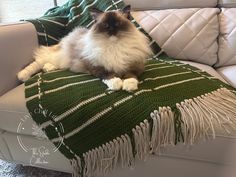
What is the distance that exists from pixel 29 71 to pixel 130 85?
55 centimetres

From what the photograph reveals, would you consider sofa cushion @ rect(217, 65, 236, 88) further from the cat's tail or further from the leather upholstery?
→ the cat's tail

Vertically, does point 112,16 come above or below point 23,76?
above

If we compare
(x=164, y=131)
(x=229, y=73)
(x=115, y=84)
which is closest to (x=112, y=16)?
(x=115, y=84)

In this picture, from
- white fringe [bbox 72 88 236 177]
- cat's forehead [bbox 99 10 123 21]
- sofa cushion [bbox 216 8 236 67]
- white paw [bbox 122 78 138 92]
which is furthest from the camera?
sofa cushion [bbox 216 8 236 67]

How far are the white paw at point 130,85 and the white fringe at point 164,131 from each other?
5.8 inches

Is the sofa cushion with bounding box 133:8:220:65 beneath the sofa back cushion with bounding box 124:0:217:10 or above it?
beneath

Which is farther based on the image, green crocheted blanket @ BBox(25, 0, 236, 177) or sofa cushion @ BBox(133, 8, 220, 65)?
sofa cushion @ BBox(133, 8, 220, 65)

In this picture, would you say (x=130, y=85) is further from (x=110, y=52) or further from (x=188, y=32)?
(x=188, y=32)

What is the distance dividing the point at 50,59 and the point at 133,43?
468 mm

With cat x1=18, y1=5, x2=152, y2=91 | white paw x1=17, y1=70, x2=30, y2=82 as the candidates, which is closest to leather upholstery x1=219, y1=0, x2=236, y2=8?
Answer: cat x1=18, y1=5, x2=152, y2=91

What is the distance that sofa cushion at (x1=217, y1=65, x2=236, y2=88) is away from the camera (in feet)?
4.26

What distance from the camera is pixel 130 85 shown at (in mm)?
1096

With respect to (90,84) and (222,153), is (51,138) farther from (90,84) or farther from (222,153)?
(222,153)

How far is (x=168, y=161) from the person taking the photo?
3.48 feet
